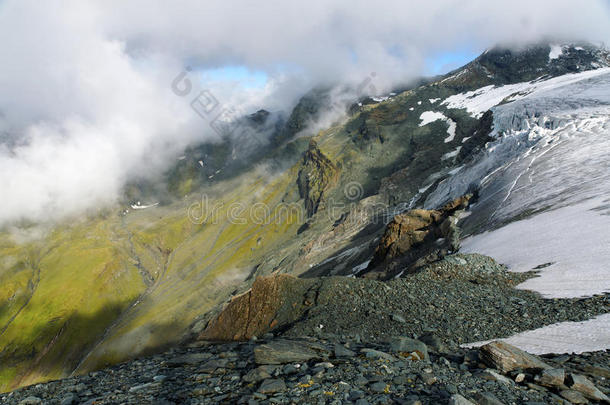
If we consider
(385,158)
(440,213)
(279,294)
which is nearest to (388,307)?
(279,294)

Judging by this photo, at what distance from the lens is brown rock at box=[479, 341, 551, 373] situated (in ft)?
31.8

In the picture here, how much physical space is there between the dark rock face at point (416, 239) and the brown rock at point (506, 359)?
862 inches

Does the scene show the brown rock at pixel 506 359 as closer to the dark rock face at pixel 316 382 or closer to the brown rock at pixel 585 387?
the dark rock face at pixel 316 382

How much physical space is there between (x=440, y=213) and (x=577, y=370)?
4101cm

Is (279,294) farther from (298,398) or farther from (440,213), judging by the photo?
(440,213)

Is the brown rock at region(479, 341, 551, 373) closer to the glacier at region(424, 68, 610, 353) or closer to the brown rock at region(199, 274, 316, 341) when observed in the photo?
the glacier at region(424, 68, 610, 353)

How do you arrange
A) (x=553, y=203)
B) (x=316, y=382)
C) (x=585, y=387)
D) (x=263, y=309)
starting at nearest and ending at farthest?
1. (x=585, y=387)
2. (x=316, y=382)
3. (x=263, y=309)
4. (x=553, y=203)

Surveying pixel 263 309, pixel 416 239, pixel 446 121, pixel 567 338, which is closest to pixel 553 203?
pixel 416 239

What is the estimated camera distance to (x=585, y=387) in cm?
851

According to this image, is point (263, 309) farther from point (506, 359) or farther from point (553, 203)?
point (553, 203)

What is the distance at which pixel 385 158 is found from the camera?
197 meters

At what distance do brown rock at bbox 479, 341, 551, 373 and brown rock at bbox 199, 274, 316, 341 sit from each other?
12408mm

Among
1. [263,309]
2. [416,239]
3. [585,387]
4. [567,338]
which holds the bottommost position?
[416,239]

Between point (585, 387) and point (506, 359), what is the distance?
69.6 inches
